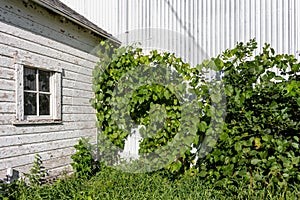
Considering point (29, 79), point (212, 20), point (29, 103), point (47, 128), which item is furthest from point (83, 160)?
point (212, 20)

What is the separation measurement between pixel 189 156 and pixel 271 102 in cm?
136

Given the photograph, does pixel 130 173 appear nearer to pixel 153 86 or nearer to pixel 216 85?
pixel 153 86

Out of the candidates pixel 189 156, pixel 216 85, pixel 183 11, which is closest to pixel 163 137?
pixel 189 156

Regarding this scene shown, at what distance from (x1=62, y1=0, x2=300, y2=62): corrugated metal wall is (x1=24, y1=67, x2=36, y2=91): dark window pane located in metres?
1.97

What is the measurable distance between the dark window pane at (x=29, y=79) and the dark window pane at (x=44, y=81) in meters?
0.13

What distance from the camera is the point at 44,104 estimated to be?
3881 millimetres

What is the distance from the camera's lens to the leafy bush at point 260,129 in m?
3.03

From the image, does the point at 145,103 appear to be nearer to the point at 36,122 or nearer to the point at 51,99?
the point at 51,99

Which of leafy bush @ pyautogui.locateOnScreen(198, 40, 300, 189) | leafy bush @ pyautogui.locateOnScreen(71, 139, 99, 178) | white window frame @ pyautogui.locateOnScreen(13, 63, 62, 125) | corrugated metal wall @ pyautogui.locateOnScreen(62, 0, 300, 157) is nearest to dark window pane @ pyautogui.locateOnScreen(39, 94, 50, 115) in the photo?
white window frame @ pyautogui.locateOnScreen(13, 63, 62, 125)

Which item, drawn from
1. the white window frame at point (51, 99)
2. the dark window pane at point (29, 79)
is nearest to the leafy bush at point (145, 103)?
the white window frame at point (51, 99)

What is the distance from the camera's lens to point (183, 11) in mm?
4461

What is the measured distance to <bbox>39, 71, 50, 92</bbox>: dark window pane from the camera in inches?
150

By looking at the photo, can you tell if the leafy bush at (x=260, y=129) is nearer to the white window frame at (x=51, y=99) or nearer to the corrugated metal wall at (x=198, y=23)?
the corrugated metal wall at (x=198, y=23)

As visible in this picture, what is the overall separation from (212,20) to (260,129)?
1921mm
